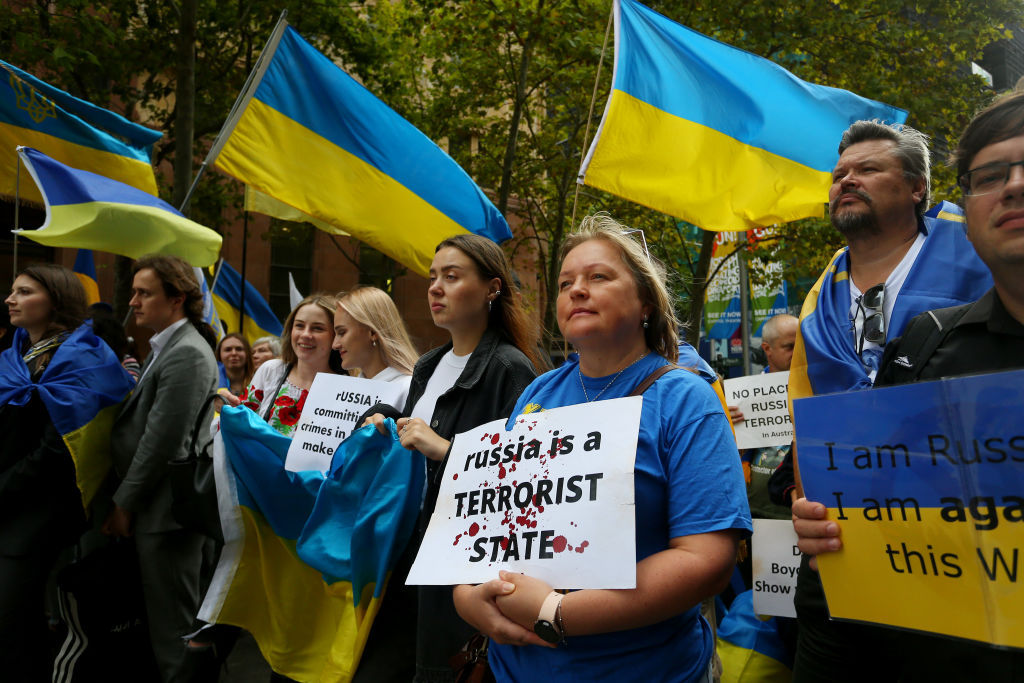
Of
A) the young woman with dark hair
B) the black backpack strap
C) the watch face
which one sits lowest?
the watch face

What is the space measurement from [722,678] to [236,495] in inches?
89.1

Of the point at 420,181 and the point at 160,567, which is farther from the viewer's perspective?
A: the point at 420,181

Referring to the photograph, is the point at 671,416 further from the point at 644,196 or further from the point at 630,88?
the point at 630,88

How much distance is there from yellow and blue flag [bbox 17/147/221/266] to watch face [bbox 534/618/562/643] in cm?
427

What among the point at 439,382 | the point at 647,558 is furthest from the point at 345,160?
the point at 647,558

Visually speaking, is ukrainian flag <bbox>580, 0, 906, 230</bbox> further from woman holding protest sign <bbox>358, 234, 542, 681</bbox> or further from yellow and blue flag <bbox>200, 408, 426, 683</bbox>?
yellow and blue flag <bbox>200, 408, 426, 683</bbox>

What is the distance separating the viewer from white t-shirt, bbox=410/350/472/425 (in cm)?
309

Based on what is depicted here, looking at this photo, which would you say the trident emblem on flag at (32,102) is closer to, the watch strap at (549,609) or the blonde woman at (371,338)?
the blonde woman at (371,338)

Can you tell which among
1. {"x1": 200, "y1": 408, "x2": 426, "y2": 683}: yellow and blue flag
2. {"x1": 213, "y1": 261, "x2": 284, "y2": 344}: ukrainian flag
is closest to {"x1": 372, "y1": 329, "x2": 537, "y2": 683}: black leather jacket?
{"x1": 200, "y1": 408, "x2": 426, "y2": 683}: yellow and blue flag

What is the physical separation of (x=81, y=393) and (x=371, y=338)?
166cm

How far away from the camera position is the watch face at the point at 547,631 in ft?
5.49

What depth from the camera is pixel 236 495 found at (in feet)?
11.4

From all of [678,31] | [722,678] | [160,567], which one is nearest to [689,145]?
[678,31]

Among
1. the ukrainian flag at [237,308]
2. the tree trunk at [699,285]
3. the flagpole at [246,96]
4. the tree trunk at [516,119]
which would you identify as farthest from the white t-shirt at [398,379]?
Answer: the tree trunk at [699,285]
